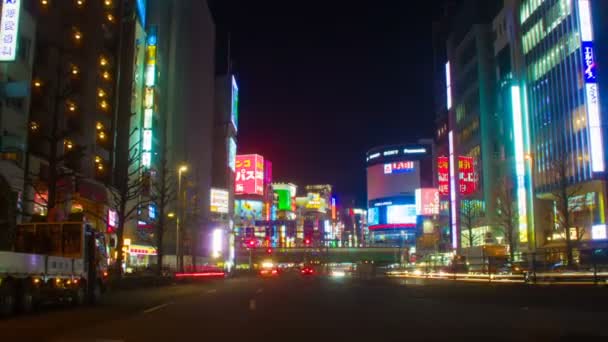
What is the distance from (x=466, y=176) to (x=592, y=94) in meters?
32.9

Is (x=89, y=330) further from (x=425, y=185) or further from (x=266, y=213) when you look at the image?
(x=425, y=185)

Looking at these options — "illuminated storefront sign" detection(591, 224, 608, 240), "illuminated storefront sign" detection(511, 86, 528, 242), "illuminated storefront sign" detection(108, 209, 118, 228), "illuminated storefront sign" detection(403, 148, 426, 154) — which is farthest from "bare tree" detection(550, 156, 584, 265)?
"illuminated storefront sign" detection(403, 148, 426, 154)

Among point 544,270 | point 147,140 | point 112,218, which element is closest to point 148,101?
point 147,140

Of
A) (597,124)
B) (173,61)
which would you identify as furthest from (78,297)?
(173,61)

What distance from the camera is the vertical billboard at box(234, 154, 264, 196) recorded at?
465 ft

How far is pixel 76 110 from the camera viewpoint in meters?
51.5

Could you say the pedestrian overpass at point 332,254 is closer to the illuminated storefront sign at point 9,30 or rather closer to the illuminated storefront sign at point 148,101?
the illuminated storefront sign at point 148,101

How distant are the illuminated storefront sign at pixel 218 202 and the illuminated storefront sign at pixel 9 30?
253 feet

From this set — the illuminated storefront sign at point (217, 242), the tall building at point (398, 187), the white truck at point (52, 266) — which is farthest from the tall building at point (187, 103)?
the tall building at point (398, 187)

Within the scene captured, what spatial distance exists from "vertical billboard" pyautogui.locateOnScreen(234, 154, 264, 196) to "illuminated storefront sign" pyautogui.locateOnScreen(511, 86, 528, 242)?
77.2 meters

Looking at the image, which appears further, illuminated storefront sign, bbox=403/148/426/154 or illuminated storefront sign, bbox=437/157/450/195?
illuminated storefront sign, bbox=403/148/426/154

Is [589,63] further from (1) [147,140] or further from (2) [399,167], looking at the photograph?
(2) [399,167]

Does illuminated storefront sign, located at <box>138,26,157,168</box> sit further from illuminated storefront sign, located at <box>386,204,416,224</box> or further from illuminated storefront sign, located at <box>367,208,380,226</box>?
illuminated storefront sign, located at <box>367,208,380,226</box>

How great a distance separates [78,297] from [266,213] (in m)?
137
